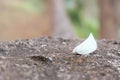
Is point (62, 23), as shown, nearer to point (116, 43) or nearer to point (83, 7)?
point (83, 7)

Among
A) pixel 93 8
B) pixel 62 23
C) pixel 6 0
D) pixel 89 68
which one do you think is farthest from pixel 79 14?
pixel 89 68

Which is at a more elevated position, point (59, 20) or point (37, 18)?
point (59, 20)

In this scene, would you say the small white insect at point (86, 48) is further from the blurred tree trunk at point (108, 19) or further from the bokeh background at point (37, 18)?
the bokeh background at point (37, 18)

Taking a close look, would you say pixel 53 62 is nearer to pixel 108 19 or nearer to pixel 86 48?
pixel 86 48

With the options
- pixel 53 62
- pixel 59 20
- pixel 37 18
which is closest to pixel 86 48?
pixel 53 62

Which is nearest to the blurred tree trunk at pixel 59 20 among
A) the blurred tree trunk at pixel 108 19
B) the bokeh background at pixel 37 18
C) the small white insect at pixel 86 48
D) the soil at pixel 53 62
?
the bokeh background at pixel 37 18

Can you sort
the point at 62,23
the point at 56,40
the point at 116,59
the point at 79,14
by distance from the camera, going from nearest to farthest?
1. the point at 116,59
2. the point at 56,40
3. the point at 62,23
4. the point at 79,14
